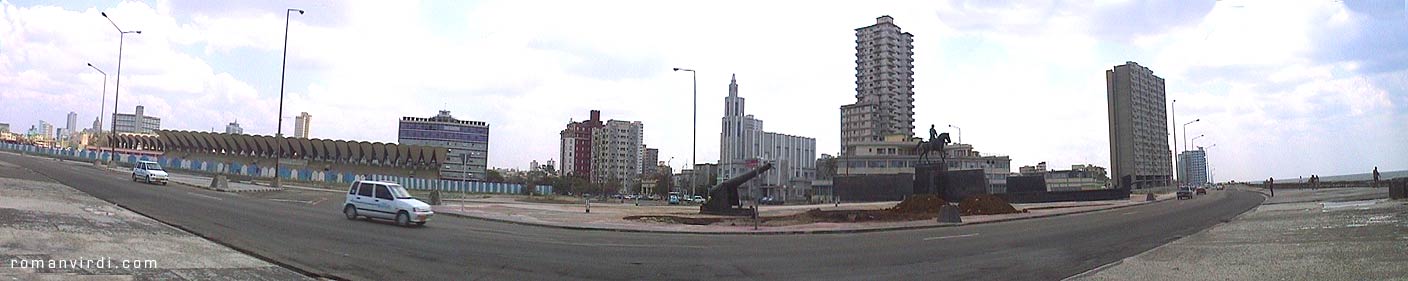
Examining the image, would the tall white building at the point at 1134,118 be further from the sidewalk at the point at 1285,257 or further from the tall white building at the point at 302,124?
the tall white building at the point at 302,124

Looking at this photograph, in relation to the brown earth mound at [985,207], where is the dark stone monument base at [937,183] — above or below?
above

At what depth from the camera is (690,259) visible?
1605 cm

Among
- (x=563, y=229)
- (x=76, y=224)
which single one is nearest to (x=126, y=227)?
(x=76, y=224)

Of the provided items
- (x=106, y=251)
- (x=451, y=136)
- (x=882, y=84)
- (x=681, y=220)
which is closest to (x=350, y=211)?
(x=681, y=220)

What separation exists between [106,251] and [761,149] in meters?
122

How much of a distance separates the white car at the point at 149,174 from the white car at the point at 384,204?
25918mm

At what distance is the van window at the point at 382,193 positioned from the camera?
2414 cm

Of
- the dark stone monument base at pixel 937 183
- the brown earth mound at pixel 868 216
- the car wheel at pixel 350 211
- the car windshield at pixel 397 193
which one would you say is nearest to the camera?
the car windshield at pixel 397 193

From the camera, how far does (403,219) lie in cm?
2339

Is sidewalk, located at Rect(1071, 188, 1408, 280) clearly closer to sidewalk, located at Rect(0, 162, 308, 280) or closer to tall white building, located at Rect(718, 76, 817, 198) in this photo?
sidewalk, located at Rect(0, 162, 308, 280)

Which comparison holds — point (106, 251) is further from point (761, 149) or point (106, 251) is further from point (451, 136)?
point (451, 136)

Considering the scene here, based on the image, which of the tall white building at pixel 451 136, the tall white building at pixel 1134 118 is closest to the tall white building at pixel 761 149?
the tall white building at pixel 1134 118

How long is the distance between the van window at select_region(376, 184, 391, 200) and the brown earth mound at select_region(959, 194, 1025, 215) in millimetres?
27898

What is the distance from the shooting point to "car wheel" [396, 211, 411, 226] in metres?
23.3
